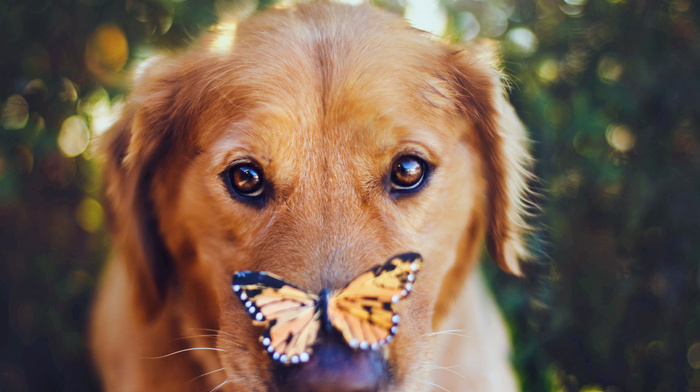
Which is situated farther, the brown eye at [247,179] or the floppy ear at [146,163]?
the floppy ear at [146,163]

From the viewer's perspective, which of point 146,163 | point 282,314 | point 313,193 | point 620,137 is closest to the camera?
point 282,314

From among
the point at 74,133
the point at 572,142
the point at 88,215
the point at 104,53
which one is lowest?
the point at 88,215

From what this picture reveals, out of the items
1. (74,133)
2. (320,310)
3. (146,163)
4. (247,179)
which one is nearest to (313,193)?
(247,179)

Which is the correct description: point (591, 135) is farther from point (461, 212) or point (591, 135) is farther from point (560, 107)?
point (461, 212)

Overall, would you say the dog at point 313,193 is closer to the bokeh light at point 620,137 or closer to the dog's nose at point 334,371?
the dog's nose at point 334,371

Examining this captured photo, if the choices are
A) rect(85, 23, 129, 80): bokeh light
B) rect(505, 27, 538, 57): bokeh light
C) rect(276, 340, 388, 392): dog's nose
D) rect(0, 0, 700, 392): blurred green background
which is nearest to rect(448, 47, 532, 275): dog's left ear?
rect(0, 0, 700, 392): blurred green background

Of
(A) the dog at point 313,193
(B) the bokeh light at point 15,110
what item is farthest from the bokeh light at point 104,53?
(A) the dog at point 313,193

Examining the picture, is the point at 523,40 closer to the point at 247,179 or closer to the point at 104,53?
the point at 247,179
